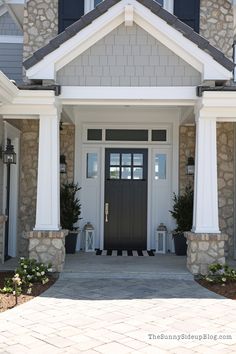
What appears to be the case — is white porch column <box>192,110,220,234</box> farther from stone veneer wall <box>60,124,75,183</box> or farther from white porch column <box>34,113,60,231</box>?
stone veneer wall <box>60,124,75,183</box>

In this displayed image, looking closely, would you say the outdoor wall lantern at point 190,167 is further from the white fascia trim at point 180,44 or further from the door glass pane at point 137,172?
the white fascia trim at point 180,44

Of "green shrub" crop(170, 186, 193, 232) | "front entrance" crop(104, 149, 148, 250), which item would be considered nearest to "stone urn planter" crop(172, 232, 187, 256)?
"green shrub" crop(170, 186, 193, 232)

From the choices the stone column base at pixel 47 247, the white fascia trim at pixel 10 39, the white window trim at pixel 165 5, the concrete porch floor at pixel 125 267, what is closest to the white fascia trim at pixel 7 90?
the stone column base at pixel 47 247

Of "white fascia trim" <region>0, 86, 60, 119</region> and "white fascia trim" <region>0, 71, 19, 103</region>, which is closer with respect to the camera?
"white fascia trim" <region>0, 71, 19, 103</region>

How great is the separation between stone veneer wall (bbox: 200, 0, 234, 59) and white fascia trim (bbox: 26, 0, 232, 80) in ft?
8.03

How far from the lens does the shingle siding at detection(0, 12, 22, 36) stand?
12.8 m

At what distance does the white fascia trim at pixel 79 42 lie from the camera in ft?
24.9

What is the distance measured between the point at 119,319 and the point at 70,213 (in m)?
5.06

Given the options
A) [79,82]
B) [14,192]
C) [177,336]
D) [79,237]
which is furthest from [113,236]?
[177,336]

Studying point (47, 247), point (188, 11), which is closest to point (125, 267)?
point (47, 247)

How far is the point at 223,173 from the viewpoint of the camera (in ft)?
31.9

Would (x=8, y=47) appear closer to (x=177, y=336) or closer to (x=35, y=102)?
(x=35, y=102)

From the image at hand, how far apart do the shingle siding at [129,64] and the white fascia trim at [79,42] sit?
0.12 meters

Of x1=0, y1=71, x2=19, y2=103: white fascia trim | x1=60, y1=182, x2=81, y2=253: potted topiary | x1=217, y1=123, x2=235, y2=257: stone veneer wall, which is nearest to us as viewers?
x1=0, y1=71, x2=19, y2=103: white fascia trim
